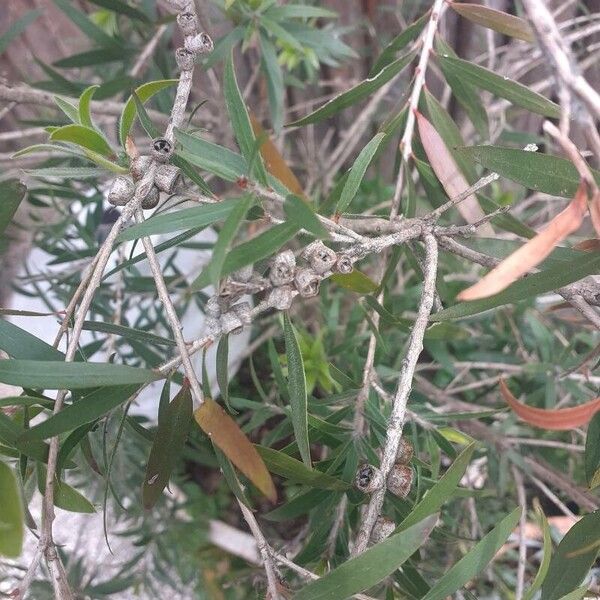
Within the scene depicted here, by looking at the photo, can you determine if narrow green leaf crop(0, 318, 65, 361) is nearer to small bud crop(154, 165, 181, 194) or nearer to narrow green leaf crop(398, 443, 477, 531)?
small bud crop(154, 165, 181, 194)

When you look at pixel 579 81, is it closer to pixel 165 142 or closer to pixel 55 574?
pixel 165 142

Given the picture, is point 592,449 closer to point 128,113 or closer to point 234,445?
point 234,445

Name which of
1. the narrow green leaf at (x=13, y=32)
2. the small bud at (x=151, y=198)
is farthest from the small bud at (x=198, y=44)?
the narrow green leaf at (x=13, y=32)

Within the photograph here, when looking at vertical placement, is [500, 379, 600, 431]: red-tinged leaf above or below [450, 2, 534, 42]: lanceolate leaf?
below

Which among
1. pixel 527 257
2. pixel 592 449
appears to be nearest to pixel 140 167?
pixel 527 257

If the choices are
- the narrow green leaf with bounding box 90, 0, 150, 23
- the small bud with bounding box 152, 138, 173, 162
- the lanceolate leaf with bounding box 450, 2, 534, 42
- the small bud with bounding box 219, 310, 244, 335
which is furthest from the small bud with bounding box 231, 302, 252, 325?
the narrow green leaf with bounding box 90, 0, 150, 23

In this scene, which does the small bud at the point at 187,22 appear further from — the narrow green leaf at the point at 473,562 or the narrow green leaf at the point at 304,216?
the narrow green leaf at the point at 473,562
